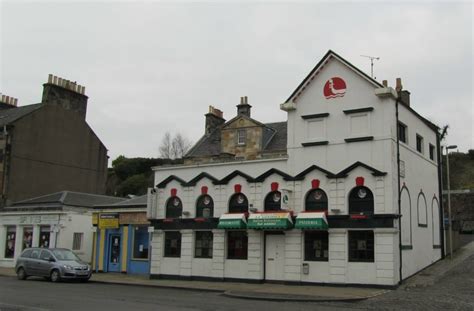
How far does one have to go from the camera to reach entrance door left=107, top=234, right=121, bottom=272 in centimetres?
2933

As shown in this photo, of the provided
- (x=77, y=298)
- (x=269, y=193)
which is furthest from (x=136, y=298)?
(x=269, y=193)

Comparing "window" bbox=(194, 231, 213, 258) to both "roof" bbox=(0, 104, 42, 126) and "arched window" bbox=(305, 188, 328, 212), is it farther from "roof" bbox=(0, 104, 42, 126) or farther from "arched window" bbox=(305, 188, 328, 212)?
"roof" bbox=(0, 104, 42, 126)

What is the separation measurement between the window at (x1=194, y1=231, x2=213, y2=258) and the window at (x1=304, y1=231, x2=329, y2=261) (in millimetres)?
5258

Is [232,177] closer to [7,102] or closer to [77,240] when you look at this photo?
[77,240]

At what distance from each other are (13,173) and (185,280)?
1881cm

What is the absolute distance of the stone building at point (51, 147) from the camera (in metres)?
36.9

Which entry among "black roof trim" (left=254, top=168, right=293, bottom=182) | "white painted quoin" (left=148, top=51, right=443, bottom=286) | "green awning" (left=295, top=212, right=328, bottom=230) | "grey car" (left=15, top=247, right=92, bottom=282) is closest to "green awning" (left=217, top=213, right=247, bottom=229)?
"white painted quoin" (left=148, top=51, right=443, bottom=286)

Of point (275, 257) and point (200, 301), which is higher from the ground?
point (275, 257)

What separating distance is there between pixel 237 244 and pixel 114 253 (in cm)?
898

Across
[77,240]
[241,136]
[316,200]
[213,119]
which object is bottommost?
[77,240]

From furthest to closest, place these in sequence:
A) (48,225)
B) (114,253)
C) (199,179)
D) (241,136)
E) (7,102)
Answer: (7,102), (241,136), (48,225), (114,253), (199,179)

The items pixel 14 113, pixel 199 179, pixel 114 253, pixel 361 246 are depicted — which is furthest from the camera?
pixel 14 113

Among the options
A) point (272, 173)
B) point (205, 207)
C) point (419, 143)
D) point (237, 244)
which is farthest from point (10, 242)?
point (419, 143)

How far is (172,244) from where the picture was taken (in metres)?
26.5
